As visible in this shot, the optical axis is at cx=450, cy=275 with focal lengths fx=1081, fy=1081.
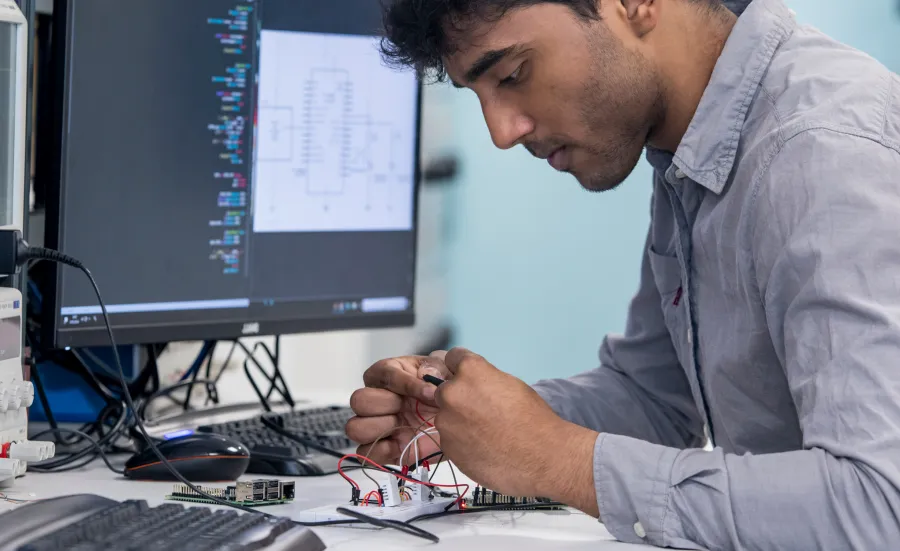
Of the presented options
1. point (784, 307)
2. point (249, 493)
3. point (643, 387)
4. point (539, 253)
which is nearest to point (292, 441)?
point (249, 493)

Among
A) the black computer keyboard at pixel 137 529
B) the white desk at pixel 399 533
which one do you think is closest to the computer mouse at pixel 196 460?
the white desk at pixel 399 533

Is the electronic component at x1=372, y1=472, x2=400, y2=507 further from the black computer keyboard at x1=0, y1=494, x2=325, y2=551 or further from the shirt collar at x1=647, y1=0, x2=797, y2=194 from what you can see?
the shirt collar at x1=647, y1=0, x2=797, y2=194

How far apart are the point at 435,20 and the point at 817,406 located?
57 cm

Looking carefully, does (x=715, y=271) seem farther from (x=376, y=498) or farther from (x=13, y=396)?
(x=13, y=396)

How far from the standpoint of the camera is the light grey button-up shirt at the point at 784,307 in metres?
0.88

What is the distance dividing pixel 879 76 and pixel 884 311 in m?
0.28

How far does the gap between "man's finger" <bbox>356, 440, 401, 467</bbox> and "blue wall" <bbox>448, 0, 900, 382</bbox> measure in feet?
7.40

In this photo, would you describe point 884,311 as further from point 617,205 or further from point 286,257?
point 617,205

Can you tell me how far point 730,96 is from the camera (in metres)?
1.10

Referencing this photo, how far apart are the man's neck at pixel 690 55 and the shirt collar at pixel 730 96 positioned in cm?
6

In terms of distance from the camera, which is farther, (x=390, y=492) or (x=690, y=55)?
(x=690, y=55)

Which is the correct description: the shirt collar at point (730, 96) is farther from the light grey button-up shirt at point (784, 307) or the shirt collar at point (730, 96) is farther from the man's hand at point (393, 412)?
the man's hand at point (393, 412)

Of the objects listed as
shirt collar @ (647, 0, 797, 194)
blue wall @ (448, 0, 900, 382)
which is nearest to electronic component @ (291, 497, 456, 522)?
shirt collar @ (647, 0, 797, 194)

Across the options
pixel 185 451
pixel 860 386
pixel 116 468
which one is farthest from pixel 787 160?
pixel 116 468
